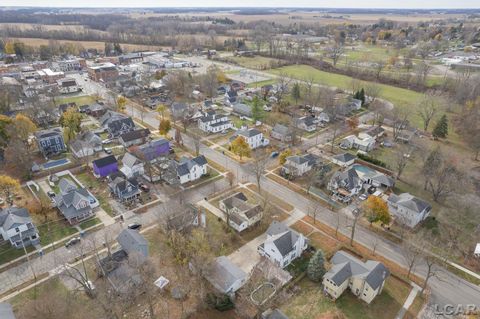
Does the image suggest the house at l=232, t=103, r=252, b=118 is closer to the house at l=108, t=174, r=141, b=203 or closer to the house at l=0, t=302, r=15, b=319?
the house at l=108, t=174, r=141, b=203

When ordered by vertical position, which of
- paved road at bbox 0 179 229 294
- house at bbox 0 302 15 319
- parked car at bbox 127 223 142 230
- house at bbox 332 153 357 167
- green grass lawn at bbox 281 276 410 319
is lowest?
green grass lawn at bbox 281 276 410 319

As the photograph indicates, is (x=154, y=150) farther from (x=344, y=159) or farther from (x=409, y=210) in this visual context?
(x=409, y=210)

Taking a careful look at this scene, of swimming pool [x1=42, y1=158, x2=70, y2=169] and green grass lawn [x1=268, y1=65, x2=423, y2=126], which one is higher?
green grass lawn [x1=268, y1=65, x2=423, y2=126]

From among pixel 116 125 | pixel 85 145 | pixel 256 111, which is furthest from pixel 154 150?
pixel 256 111

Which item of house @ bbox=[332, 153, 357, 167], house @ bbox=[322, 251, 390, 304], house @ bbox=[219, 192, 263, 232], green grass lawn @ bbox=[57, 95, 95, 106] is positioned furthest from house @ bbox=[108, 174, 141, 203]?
green grass lawn @ bbox=[57, 95, 95, 106]

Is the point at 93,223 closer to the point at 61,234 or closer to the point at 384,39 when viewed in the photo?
the point at 61,234
